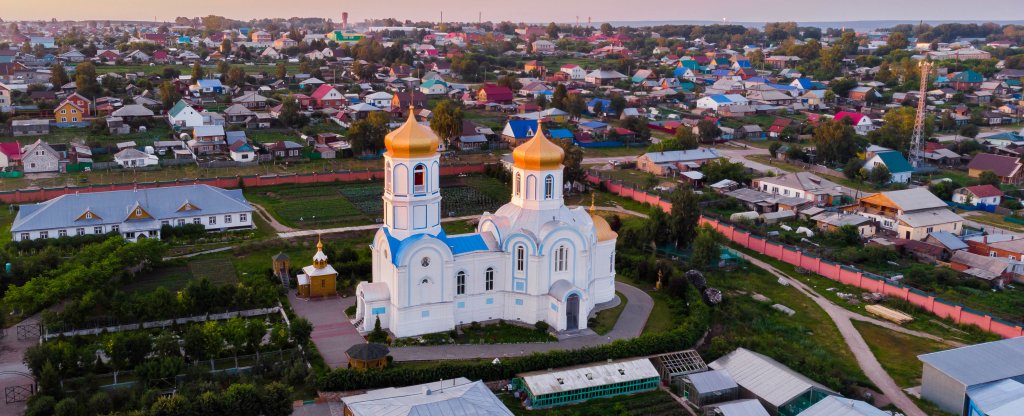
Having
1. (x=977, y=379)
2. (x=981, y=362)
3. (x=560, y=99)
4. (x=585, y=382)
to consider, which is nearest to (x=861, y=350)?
(x=981, y=362)

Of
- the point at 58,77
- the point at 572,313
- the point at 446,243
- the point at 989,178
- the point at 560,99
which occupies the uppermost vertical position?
the point at 58,77

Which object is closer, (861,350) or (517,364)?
(517,364)

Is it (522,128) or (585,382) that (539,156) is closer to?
(585,382)

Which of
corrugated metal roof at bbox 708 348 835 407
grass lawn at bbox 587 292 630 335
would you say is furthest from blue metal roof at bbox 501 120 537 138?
corrugated metal roof at bbox 708 348 835 407

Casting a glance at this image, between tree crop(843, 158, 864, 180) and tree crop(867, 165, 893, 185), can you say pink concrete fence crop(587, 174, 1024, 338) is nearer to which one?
tree crop(843, 158, 864, 180)

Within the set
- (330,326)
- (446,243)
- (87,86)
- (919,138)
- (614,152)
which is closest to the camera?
(446,243)

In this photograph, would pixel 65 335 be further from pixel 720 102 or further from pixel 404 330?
pixel 720 102

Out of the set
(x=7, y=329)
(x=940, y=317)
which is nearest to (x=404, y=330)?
(x=7, y=329)
